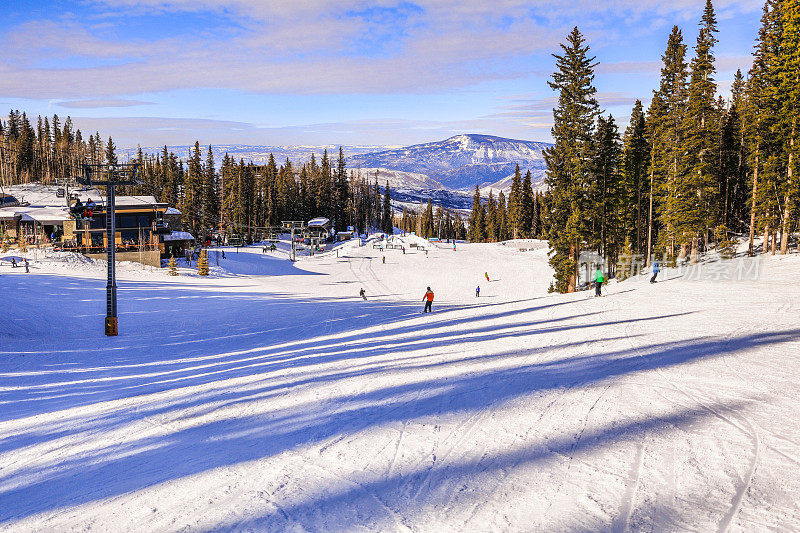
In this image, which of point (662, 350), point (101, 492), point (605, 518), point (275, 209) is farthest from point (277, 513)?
point (275, 209)

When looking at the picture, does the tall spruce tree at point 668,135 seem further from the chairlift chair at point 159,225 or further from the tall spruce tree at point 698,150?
the chairlift chair at point 159,225

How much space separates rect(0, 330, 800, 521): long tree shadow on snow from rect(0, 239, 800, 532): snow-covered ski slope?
5cm

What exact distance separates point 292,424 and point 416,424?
230cm

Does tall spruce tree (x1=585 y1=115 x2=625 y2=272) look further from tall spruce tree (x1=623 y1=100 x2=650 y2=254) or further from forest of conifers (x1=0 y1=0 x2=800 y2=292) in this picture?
tall spruce tree (x1=623 y1=100 x2=650 y2=254)

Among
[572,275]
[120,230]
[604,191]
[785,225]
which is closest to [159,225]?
[120,230]

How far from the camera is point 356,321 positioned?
71.3 feet

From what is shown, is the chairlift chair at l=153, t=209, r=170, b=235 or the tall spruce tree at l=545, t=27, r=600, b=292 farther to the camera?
the chairlift chair at l=153, t=209, r=170, b=235

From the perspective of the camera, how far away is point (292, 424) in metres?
8.51

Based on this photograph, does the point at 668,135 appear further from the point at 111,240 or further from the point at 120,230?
the point at 120,230

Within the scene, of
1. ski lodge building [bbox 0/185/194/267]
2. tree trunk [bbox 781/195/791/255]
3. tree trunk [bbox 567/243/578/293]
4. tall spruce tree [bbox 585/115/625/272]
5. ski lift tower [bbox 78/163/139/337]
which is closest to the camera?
ski lift tower [bbox 78/163/139/337]

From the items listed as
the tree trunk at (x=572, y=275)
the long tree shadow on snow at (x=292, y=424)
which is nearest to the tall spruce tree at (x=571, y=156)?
the tree trunk at (x=572, y=275)

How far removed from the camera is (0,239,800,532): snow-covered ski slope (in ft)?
18.5

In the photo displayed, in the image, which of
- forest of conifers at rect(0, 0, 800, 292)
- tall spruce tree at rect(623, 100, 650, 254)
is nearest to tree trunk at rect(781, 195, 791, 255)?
forest of conifers at rect(0, 0, 800, 292)

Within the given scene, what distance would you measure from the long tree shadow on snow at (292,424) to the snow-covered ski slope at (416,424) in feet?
0.15
